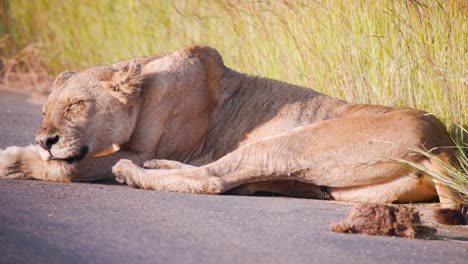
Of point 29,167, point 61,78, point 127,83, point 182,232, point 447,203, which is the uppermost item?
point 61,78

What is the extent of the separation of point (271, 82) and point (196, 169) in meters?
1.34

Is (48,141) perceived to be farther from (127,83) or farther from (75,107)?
(127,83)

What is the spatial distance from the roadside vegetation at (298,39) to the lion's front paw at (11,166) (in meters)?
2.85

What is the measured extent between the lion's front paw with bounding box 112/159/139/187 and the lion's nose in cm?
51

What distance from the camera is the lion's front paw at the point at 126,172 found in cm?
597

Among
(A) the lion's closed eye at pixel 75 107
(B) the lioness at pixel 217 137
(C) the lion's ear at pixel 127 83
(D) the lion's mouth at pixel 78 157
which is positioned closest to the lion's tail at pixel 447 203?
A: (B) the lioness at pixel 217 137

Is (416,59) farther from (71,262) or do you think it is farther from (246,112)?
(71,262)

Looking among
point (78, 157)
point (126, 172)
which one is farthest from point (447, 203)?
point (78, 157)

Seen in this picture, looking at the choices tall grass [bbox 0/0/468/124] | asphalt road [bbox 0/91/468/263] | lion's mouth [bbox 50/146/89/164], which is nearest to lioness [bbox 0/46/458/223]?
lion's mouth [bbox 50/146/89/164]

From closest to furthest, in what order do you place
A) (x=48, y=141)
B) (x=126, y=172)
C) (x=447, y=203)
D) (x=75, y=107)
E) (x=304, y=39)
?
(x=447, y=203), (x=126, y=172), (x=48, y=141), (x=75, y=107), (x=304, y=39)

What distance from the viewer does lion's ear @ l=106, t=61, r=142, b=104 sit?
6367 mm

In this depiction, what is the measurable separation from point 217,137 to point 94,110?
1.00 meters

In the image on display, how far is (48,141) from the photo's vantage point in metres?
6.13

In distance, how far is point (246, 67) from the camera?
353 inches
